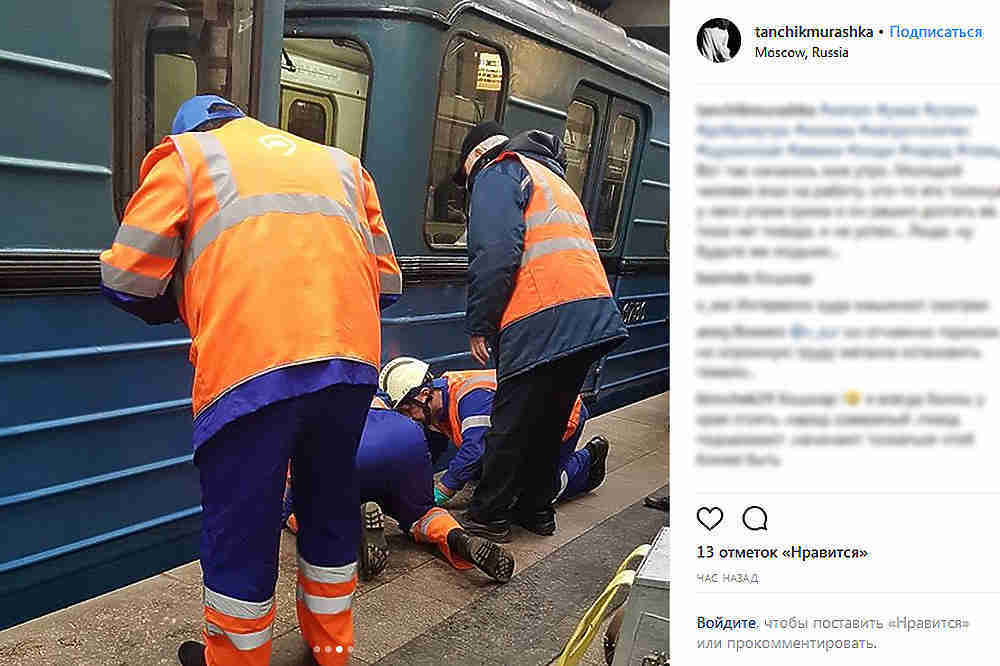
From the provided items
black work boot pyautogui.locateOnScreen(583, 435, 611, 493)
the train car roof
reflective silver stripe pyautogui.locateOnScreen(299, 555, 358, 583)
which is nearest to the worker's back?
reflective silver stripe pyautogui.locateOnScreen(299, 555, 358, 583)

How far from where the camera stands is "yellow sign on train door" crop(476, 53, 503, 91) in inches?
185

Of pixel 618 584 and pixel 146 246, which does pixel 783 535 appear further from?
pixel 146 246

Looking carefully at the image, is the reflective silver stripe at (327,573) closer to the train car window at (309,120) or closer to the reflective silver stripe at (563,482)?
the reflective silver stripe at (563,482)

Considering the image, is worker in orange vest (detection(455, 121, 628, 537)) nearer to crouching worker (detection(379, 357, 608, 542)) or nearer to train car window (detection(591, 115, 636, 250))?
crouching worker (detection(379, 357, 608, 542))

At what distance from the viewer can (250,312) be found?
2332 mm

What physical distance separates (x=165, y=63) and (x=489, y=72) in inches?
79.2

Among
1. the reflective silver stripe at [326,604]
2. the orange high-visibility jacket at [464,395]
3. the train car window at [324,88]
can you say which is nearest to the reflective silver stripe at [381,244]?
the reflective silver stripe at [326,604]

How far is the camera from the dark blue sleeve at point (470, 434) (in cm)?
423

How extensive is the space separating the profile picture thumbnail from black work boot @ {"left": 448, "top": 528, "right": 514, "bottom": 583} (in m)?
2.93

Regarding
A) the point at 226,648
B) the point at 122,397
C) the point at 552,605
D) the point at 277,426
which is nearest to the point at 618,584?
the point at 277,426

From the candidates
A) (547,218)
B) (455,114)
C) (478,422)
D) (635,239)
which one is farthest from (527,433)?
(635,239)

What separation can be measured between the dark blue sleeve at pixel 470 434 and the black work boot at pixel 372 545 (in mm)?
681

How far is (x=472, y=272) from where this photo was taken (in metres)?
3.90

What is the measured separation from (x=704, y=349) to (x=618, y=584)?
57.6 inches
